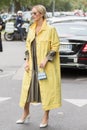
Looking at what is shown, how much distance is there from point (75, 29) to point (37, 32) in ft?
21.3

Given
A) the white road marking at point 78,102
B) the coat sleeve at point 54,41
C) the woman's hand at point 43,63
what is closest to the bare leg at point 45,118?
the woman's hand at point 43,63

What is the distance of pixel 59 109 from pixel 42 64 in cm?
175

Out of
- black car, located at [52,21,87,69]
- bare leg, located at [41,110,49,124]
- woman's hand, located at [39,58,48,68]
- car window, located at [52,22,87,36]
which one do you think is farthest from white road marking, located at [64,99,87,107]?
car window, located at [52,22,87,36]

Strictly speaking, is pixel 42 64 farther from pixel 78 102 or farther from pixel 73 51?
pixel 73 51

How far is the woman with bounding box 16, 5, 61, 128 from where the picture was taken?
21.3 ft

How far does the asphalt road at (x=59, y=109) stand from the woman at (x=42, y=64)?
0.45 m

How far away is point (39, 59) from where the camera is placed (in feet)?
21.5

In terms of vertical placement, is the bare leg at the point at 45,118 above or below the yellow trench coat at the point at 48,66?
below

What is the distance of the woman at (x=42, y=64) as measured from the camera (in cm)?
649

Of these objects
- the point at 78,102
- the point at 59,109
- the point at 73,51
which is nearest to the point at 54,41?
the point at 59,109

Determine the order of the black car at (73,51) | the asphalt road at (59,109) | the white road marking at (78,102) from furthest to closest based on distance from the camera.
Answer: the black car at (73,51) < the white road marking at (78,102) < the asphalt road at (59,109)

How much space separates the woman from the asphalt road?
45cm

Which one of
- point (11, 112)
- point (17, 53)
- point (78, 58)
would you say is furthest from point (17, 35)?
point (11, 112)

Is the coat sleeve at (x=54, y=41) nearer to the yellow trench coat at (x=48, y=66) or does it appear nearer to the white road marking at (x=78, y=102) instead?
the yellow trench coat at (x=48, y=66)
